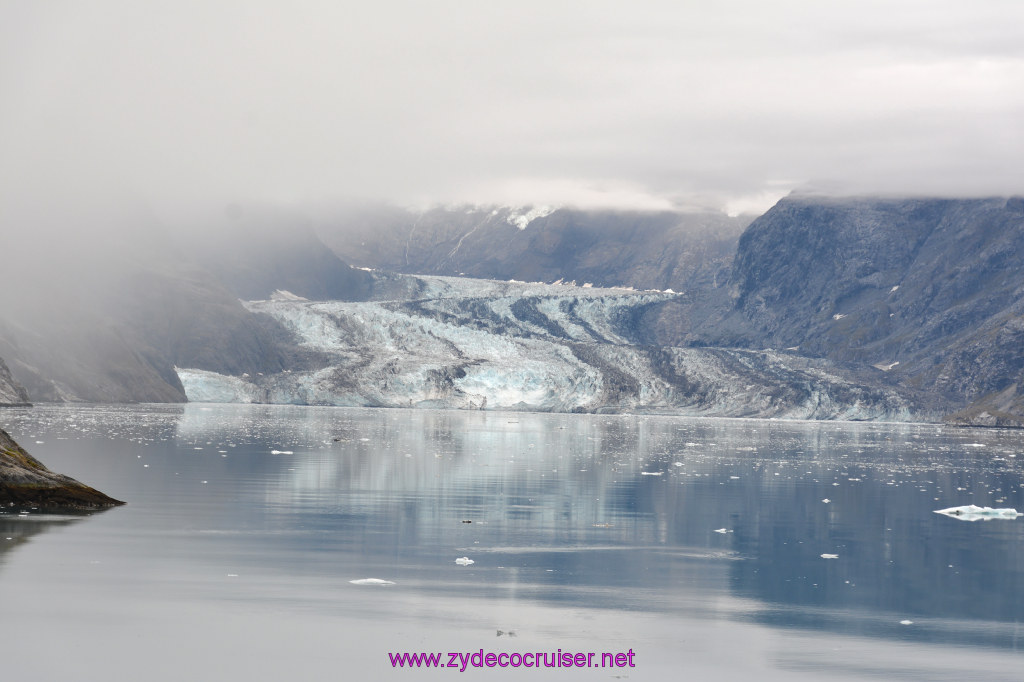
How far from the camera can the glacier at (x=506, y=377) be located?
5876 inches

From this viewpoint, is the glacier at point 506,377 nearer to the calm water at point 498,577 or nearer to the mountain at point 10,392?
the mountain at point 10,392

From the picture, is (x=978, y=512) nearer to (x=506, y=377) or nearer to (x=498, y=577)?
(x=498, y=577)

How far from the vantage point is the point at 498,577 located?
1978cm

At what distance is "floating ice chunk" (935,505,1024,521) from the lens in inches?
1266

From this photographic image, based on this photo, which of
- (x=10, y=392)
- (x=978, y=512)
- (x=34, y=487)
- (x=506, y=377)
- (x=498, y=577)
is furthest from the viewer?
(x=506, y=377)

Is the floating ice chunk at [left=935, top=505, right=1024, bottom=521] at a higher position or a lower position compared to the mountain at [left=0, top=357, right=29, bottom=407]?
lower

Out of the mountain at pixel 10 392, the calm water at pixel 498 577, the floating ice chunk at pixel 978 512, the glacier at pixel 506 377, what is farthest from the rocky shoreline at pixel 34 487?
the glacier at pixel 506 377

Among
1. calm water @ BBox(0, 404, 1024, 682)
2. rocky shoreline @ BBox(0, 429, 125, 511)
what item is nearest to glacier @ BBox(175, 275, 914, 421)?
calm water @ BBox(0, 404, 1024, 682)

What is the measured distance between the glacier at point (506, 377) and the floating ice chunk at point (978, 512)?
391ft

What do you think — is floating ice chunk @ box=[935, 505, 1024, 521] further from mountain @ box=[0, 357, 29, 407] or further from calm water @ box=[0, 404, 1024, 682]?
mountain @ box=[0, 357, 29, 407]

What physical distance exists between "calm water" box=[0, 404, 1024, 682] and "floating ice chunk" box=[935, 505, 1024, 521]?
1112 millimetres

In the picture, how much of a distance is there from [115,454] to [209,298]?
137057 mm

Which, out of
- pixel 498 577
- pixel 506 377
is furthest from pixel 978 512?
pixel 506 377

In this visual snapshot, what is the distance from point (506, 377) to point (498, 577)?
442 feet
